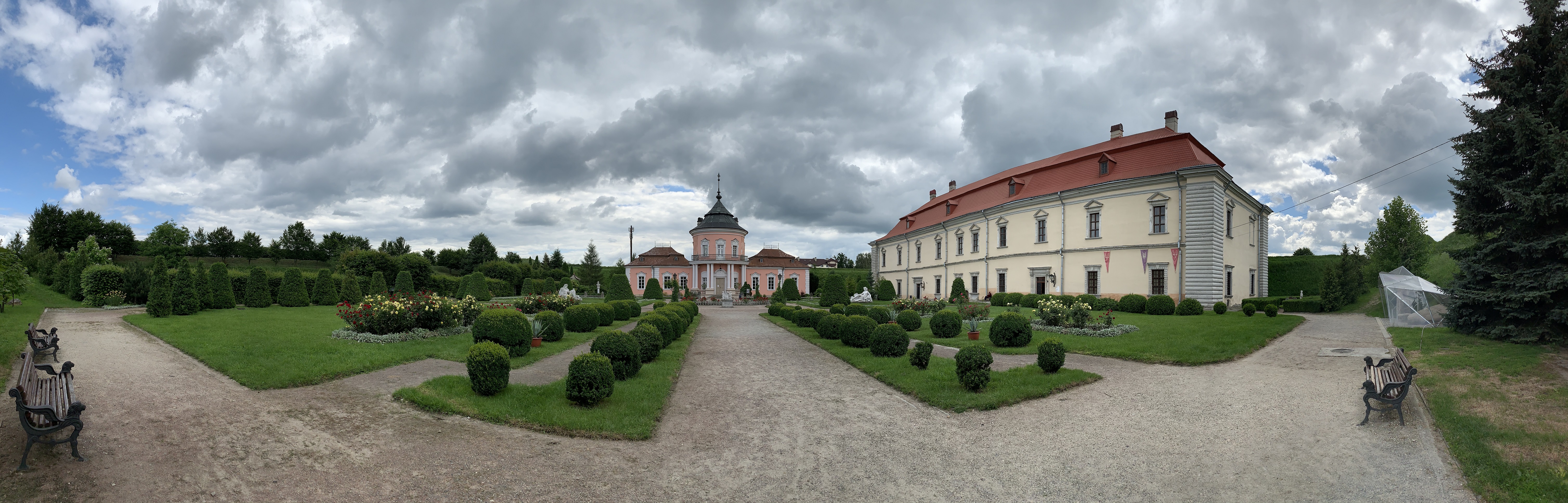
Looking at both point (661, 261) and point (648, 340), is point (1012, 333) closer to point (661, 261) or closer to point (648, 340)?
point (648, 340)

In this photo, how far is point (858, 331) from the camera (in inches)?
545

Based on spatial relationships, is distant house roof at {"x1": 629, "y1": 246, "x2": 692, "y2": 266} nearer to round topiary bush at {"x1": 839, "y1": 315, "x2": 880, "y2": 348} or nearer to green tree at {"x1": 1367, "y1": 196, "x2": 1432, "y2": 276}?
round topiary bush at {"x1": 839, "y1": 315, "x2": 880, "y2": 348}

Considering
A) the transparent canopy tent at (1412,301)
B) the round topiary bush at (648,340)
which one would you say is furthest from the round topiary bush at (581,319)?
the transparent canopy tent at (1412,301)

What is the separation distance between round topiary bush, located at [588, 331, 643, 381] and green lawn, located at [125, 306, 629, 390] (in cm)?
254

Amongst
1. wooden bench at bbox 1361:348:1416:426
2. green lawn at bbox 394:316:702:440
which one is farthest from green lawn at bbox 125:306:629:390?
wooden bench at bbox 1361:348:1416:426

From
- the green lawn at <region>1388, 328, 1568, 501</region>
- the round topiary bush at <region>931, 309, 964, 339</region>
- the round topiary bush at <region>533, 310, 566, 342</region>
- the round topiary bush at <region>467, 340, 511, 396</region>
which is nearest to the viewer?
the green lawn at <region>1388, 328, 1568, 501</region>

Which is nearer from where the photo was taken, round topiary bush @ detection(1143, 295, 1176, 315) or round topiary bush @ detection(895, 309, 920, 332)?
round topiary bush @ detection(895, 309, 920, 332)

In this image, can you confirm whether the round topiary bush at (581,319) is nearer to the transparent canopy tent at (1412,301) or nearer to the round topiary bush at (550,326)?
the round topiary bush at (550,326)

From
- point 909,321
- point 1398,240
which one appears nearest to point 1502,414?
point 909,321

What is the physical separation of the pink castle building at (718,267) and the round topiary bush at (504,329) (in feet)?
149

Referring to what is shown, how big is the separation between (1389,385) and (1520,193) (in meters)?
8.74

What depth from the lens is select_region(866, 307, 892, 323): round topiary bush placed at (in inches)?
719

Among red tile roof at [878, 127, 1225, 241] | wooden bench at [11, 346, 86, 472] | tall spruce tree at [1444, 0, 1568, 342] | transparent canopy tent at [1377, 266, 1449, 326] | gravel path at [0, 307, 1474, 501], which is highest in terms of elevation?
red tile roof at [878, 127, 1225, 241]

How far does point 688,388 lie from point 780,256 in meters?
51.3
